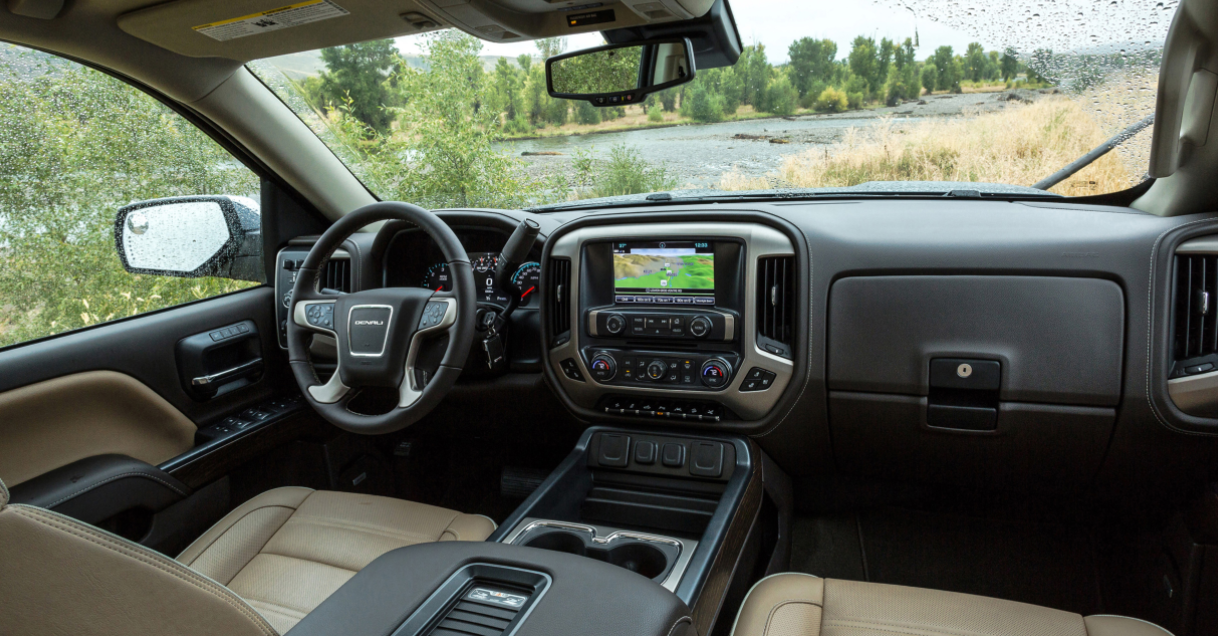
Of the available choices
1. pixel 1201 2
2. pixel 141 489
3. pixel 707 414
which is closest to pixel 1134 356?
pixel 1201 2

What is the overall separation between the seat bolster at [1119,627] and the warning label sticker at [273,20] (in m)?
2.29

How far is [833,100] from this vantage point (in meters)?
2.37

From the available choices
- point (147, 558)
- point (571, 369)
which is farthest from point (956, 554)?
point (147, 558)

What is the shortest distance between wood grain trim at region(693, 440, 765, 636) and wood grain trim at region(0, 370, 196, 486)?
1.79 meters

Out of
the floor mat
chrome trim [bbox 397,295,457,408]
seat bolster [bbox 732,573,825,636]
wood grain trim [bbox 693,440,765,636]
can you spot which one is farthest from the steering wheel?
the floor mat

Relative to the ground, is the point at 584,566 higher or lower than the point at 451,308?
lower

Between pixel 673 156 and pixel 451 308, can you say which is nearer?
pixel 451 308

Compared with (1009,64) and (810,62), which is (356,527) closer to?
(810,62)

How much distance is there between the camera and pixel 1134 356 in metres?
1.77

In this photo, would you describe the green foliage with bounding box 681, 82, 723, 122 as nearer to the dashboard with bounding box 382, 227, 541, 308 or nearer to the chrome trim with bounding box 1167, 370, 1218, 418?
the dashboard with bounding box 382, 227, 541, 308

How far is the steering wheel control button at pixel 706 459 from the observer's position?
210 centimetres

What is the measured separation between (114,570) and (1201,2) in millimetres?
2214

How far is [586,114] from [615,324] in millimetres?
871

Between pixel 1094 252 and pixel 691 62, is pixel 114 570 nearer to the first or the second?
pixel 691 62
